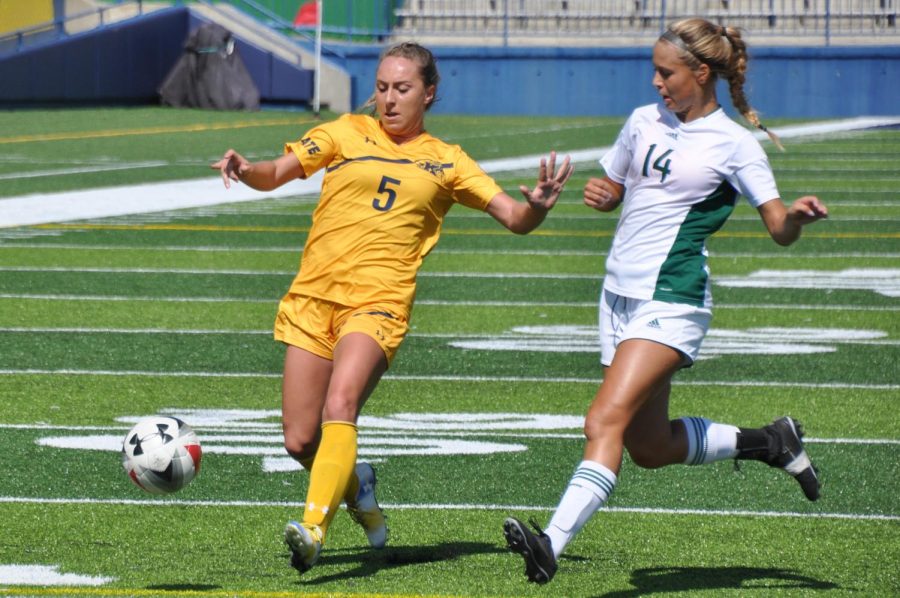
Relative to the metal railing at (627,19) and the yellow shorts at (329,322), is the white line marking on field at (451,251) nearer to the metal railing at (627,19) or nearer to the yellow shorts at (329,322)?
the yellow shorts at (329,322)

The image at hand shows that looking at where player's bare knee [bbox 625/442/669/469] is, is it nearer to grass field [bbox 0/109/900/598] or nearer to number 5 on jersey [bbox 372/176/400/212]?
grass field [bbox 0/109/900/598]

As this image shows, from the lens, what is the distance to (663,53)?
218 inches

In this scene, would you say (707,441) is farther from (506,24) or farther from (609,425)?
(506,24)

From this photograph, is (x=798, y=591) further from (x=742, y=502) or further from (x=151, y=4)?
(x=151, y=4)

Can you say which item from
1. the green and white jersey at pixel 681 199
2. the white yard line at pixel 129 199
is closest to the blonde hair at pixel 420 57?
the green and white jersey at pixel 681 199

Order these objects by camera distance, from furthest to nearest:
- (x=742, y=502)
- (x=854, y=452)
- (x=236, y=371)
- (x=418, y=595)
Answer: (x=236, y=371) → (x=854, y=452) → (x=742, y=502) → (x=418, y=595)

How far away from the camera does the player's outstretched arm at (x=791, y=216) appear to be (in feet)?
17.0

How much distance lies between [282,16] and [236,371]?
3366 centimetres

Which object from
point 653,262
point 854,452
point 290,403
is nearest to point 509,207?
point 653,262

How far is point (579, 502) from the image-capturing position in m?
5.13

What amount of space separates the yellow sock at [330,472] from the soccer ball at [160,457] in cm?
56

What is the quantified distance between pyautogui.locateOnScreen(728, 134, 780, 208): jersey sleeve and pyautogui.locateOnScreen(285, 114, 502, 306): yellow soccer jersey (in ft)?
2.90

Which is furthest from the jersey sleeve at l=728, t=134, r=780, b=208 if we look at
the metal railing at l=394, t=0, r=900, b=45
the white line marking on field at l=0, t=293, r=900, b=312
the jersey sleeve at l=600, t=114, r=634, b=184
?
the metal railing at l=394, t=0, r=900, b=45

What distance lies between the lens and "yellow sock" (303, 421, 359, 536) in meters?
5.29
